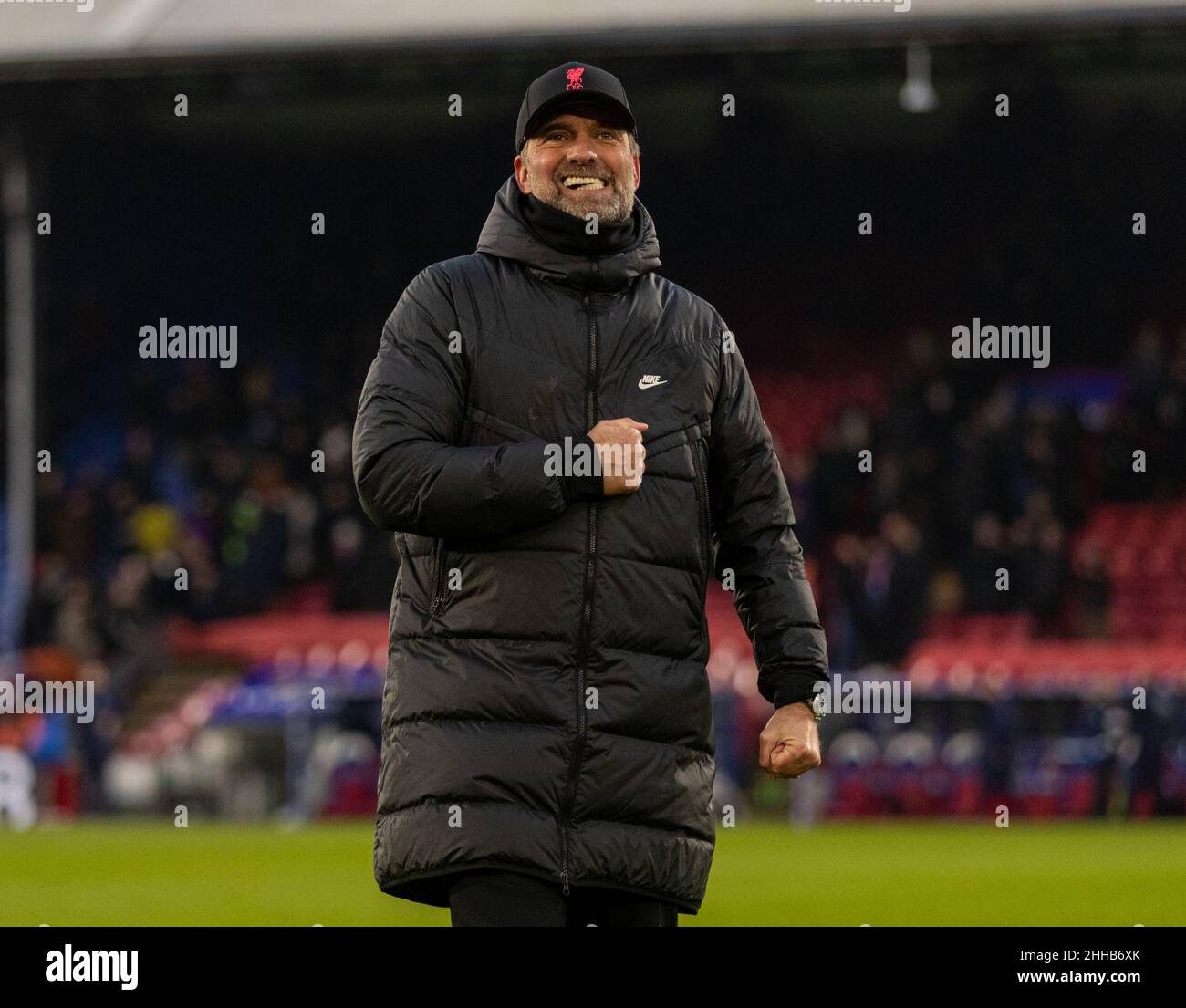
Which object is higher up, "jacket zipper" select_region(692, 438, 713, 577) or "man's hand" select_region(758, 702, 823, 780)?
"jacket zipper" select_region(692, 438, 713, 577)

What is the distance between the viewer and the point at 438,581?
3.38 metres

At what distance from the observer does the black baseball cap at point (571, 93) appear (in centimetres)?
347

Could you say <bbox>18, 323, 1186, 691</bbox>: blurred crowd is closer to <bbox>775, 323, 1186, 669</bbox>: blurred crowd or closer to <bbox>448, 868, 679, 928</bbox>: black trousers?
<bbox>775, 323, 1186, 669</bbox>: blurred crowd

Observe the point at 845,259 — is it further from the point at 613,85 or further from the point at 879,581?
the point at 613,85

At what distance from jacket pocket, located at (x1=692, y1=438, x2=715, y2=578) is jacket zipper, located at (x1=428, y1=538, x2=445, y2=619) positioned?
15.7 inches

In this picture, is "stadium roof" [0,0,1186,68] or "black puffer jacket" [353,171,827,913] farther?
"stadium roof" [0,0,1186,68]

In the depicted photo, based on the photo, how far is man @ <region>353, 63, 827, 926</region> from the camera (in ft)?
10.9

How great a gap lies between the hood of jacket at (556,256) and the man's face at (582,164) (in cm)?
5

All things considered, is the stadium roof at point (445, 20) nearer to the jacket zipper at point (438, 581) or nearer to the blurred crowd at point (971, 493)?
the blurred crowd at point (971, 493)
